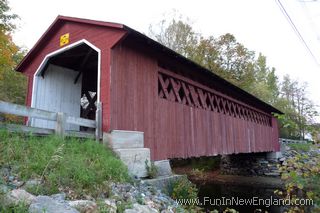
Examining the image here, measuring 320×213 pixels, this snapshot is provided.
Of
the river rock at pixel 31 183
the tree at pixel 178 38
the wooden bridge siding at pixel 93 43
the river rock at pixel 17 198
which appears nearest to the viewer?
the river rock at pixel 17 198

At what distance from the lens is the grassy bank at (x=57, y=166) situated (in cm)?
308

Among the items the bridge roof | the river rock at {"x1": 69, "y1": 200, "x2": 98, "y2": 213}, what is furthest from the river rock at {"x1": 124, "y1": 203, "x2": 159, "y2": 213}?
the bridge roof

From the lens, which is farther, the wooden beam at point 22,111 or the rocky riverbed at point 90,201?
the wooden beam at point 22,111

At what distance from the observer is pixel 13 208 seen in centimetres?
228

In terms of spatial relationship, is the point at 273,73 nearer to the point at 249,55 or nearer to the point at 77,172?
the point at 249,55

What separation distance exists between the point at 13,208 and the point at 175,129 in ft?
17.3

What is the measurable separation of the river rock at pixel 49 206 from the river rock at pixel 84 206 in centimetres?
10

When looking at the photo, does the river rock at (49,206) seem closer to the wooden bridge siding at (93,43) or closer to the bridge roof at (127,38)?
the wooden bridge siding at (93,43)

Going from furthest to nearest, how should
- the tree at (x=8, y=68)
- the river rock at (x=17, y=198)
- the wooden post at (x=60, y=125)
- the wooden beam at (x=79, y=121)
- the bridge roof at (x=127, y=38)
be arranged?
the tree at (x=8, y=68)
the bridge roof at (x=127, y=38)
the wooden beam at (x=79, y=121)
the wooden post at (x=60, y=125)
the river rock at (x=17, y=198)

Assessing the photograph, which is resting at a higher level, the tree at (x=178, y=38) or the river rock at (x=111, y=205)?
the tree at (x=178, y=38)

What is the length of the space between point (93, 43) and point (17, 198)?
4330mm

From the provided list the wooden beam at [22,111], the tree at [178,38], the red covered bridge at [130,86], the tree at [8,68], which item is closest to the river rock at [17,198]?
the wooden beam at [22,111]

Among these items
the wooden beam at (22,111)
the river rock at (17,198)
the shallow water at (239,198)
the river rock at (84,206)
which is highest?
the wooden beam at (22,111)

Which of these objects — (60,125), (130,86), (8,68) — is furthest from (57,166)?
(8,68)
